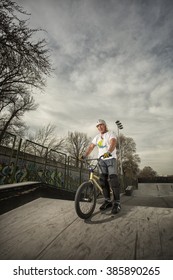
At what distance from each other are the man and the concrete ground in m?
0.43

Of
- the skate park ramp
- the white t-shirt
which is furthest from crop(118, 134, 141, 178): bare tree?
the white t-shirt

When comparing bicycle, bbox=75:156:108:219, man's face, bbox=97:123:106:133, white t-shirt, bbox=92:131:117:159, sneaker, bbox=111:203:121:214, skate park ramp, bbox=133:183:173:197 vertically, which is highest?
man's face, bbox=97:123:106:133

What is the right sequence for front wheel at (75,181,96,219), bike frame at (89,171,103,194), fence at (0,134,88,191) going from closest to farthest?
front wheel at (75,181,96,219) < bike frame at (89,171,103,194) < fence at (0,134,88,191)

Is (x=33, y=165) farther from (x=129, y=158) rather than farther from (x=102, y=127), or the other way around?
(x=129, y=158)

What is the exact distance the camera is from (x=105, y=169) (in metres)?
3.22

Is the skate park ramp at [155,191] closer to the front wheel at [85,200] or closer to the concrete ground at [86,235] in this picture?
the front wheel at [85,200]

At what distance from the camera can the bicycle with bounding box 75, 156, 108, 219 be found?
2461 millimetres

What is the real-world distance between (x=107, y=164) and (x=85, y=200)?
2.92 ft

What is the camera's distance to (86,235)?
6.15 ft

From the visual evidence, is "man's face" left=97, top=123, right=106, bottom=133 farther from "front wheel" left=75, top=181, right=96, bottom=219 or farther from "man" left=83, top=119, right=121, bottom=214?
"front wheel" left=75, top=181, right=96, bottom=219

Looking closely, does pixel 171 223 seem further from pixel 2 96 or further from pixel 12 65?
pixel 2 96

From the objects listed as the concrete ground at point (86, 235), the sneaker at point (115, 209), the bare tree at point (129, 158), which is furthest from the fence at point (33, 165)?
the bare tree at point (129, 158)
